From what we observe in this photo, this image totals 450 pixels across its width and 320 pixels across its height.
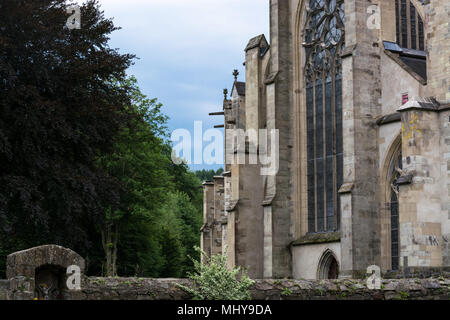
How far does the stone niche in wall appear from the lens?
35.8ft

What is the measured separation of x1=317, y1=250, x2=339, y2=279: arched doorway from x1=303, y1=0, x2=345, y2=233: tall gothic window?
3.64 ft

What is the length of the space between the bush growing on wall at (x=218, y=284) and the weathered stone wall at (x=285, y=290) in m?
0.23

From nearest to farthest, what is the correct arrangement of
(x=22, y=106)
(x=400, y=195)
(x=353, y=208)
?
(x=22, y=106) < (x=400, y=195) < (x=353, y=208)

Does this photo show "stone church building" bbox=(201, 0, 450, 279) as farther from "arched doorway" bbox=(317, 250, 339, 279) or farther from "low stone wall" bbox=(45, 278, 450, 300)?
"low stone wall" bbox=(45, 278, 450, 300)

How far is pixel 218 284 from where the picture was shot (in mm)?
11906

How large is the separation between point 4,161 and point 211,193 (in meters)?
26.9

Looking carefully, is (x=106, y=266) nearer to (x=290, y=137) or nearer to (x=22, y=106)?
(x=290, y=137)

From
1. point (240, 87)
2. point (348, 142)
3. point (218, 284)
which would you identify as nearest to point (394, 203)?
point (348, 142)

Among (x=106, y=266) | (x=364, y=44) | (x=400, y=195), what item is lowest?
(x=106, y=266)

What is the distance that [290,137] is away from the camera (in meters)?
33.7

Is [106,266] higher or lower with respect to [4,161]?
lower

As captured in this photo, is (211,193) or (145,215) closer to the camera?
(145,215)

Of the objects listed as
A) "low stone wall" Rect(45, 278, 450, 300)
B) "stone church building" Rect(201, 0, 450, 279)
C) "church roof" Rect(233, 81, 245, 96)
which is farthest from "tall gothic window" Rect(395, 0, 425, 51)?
"low stone wall" Rect(45, 278, 450, 300)
